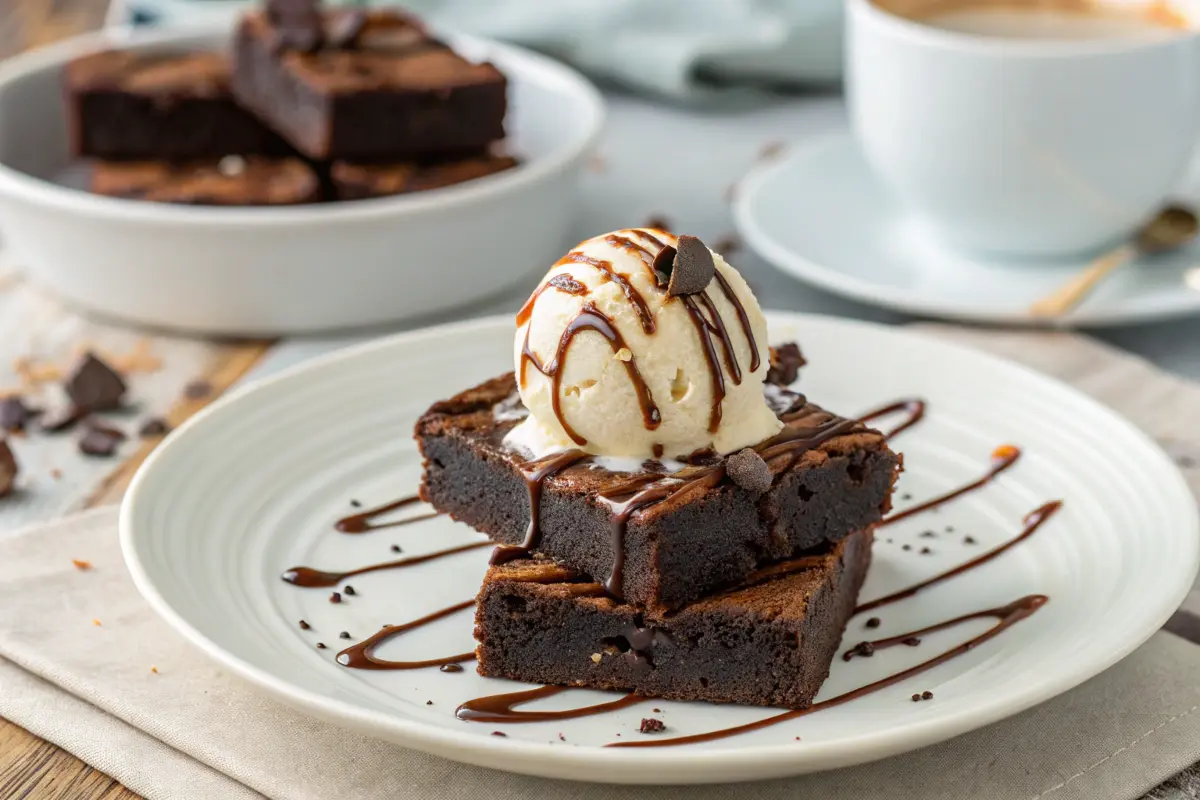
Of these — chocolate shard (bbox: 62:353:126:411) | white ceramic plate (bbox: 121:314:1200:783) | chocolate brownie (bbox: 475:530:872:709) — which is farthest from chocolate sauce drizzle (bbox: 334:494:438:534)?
chocolate shard (bbox: 62:353:126:411)

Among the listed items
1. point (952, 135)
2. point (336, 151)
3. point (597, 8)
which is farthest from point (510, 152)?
point (952, 135)

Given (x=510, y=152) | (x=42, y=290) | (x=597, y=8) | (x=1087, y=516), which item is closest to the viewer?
(x=1087, y=516)

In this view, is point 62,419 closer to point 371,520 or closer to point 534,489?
point 371,520

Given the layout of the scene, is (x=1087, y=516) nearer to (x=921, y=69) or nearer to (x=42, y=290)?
(x=921, y=69)

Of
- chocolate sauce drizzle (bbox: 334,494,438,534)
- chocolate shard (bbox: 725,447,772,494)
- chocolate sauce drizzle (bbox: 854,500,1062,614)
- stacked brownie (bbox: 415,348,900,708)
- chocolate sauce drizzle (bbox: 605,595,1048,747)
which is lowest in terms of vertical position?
chocolate sauce drizzle (bbox: 334,494,438,534)

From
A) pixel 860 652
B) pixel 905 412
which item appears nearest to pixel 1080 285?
pixel 905 412

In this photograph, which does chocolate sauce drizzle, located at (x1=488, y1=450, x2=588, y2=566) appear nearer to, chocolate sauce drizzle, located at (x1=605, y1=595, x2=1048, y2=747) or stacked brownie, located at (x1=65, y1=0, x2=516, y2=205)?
chocolate sauce drizzle, located at (x1=605, y1=595, x2=1048, y2=747)
